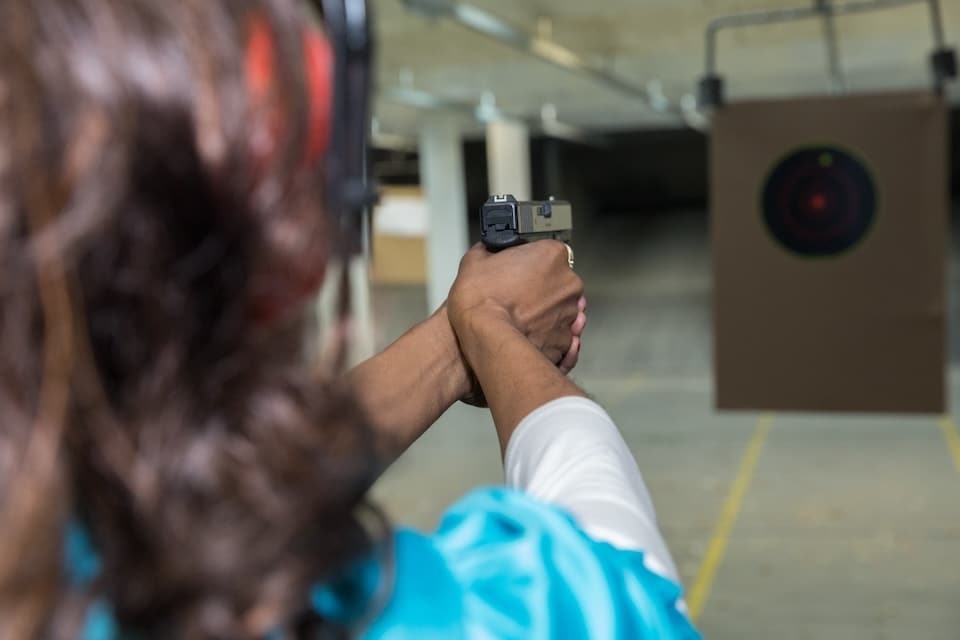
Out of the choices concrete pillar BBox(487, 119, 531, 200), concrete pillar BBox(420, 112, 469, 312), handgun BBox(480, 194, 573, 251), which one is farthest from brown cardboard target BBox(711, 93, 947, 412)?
concrete pillar BBox(487, 119, 531, 200)

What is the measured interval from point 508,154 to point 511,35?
4457mm

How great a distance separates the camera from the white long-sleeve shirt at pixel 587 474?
0.50 meters

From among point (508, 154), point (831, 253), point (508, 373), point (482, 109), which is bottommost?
point (831, 253)

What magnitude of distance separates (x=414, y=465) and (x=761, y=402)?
77.5 inches

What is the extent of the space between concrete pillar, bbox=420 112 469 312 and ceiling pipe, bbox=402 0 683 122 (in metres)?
1.99

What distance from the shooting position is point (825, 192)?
3.42 m

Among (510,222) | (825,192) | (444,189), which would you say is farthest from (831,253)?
(444,189)

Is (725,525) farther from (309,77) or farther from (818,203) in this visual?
(309,77)

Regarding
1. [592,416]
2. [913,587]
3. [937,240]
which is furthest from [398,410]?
[937,240]

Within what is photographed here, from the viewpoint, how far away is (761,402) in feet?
11.0

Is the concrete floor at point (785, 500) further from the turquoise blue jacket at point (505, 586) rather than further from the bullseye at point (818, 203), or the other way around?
the bullseye at point (818, 203)

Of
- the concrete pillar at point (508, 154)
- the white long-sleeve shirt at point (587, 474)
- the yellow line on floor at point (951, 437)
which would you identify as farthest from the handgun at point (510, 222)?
the concrete pillar at point (508, 154)

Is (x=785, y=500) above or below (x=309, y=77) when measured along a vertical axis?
below

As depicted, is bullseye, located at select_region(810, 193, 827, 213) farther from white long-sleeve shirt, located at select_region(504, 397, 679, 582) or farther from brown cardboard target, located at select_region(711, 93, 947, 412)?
white long-sleeve shirt, located at select_region(504, 397, 679, 582)
